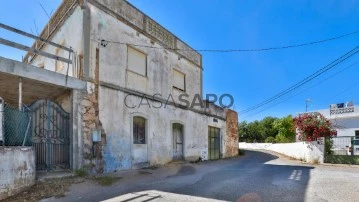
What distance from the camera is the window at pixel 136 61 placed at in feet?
39.1

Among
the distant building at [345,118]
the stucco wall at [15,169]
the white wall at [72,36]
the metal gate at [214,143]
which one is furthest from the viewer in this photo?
the distant building at [345,118]

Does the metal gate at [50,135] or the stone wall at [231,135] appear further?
the stone wall at [231,135]

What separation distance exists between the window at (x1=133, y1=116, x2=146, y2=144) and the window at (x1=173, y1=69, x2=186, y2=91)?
3488 millimetres

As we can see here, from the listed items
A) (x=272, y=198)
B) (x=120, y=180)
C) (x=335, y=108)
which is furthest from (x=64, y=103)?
(x=335, y=108)

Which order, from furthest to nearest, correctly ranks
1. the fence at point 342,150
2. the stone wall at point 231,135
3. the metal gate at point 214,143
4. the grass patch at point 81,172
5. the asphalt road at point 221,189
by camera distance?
1. the stone wall at point 231,135
2. the metal gate at point 214,143
3. the fence at point 342,150
4. the grass patch at point 81,172
5. the asphalt road at point 221,189

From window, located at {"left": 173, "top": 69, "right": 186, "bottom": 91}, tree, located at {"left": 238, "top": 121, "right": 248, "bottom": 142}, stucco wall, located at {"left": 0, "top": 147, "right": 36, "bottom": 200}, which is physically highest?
window, located at {"left": 173, "top": 69, "right": 186, "bottom": 91}

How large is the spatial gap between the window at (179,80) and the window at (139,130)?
349 cm

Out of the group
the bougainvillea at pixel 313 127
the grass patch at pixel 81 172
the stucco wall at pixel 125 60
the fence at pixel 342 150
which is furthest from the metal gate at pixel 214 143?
the grass patch at pixel 81 172

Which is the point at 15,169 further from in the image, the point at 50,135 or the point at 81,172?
the point at 81,172

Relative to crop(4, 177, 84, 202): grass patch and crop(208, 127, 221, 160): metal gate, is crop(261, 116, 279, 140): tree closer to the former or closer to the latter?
crop(208, 127, 221, 160): metal gate

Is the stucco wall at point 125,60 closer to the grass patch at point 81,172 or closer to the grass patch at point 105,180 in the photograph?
the grass patch at point 81,172

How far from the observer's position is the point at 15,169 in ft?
21.2

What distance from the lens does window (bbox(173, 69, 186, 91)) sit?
15.3m

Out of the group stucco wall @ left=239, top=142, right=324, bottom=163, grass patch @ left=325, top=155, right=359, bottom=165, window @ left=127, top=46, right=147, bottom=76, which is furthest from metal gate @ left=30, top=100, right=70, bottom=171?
grass patch @ left=325, top=155, right=359, bottom=165
